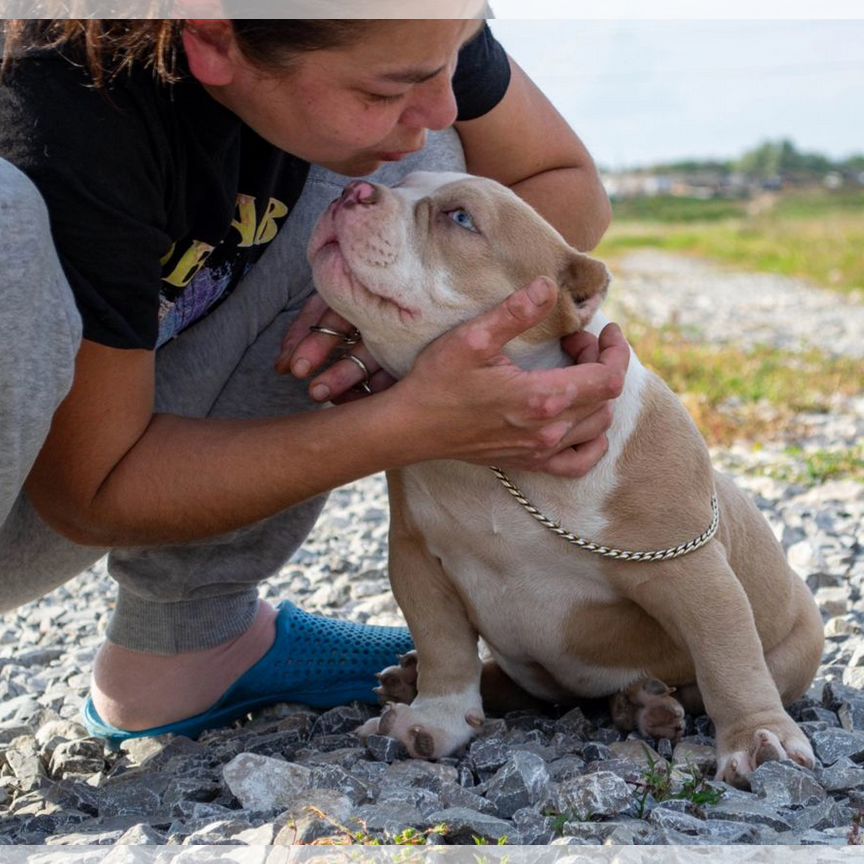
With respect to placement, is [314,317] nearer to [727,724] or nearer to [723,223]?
[727,724]

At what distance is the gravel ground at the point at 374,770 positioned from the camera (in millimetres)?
2045

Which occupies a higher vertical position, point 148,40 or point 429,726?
point 148,40

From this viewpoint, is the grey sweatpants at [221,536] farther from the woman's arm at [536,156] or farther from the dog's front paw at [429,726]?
the dog's front paw at [429,726]

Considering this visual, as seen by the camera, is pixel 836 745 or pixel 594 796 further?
pixel 836 745

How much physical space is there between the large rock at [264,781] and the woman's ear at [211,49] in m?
1.12

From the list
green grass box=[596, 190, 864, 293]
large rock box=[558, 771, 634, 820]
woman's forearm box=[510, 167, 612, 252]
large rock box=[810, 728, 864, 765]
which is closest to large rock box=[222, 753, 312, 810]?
large rock box=[558, 771, 634, 820]

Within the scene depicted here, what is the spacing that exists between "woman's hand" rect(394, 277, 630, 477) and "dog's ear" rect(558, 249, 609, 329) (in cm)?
15

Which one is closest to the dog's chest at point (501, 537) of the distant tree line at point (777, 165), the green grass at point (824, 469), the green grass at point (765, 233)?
the green grass at point (824, 469)

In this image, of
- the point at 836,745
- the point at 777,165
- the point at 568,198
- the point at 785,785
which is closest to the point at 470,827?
the point at 785,785

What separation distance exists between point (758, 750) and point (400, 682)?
0.81 m

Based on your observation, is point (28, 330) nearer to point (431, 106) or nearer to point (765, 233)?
point (431, 106)

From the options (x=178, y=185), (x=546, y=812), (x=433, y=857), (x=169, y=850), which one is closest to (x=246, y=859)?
(x=169, y=850)

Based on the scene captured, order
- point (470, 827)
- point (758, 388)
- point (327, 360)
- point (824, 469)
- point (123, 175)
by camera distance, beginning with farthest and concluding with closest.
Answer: point (758, 388) < point (824, 469) < point (327, 360) < point (123, 175) < point (470, 827)

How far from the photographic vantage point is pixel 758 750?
94.7 inches
